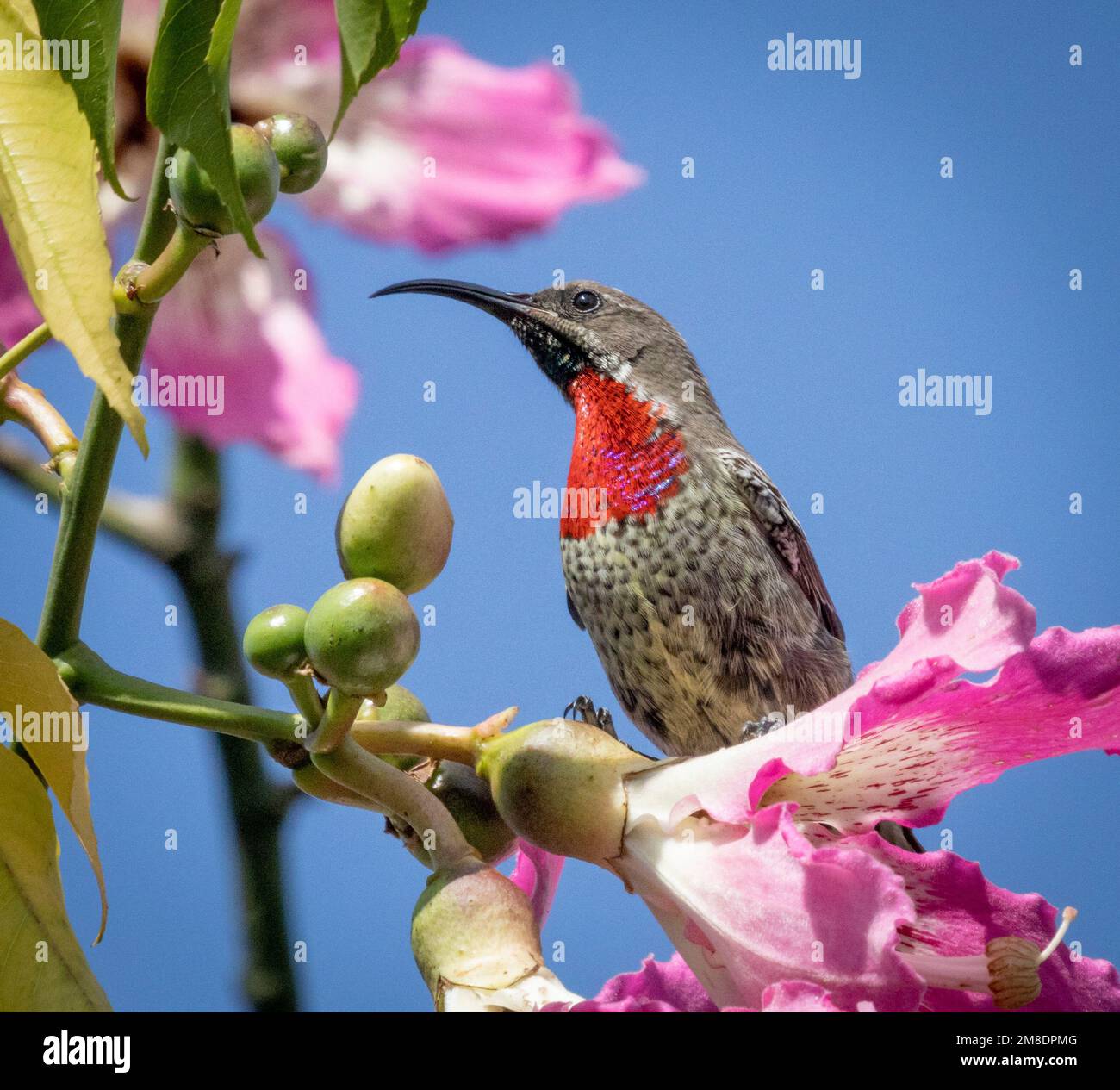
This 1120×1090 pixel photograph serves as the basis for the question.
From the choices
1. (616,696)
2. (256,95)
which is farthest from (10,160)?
(616,696)

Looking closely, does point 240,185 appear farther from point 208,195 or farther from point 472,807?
point 472,807

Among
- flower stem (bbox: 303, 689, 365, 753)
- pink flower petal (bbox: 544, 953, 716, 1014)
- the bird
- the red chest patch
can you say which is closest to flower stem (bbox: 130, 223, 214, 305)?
flower stem (bbox: 303, 689, 365, 753)

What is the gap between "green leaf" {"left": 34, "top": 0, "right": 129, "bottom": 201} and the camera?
0.86ft

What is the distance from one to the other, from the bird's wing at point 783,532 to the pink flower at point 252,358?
568mm

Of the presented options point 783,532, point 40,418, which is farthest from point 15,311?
point 783,532

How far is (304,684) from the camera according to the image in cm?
34

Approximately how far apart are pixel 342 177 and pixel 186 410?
136 mm

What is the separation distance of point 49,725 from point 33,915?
0.04 m

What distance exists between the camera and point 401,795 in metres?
0.36

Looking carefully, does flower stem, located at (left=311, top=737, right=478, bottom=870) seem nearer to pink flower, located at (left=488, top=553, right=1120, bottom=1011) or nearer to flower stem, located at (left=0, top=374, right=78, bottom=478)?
pink flower, located at (left=488, top=553, right=1120, bottom=1011)

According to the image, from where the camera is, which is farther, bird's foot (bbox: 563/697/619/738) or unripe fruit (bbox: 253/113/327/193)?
bird's foot (bbox: 563/697/619/738)

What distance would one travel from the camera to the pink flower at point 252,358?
525 millimetres

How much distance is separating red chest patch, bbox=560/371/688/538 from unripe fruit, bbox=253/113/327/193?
2.18 ft
